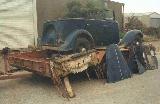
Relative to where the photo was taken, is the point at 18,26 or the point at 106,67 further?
the point at 18,26

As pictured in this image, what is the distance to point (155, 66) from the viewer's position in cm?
1293

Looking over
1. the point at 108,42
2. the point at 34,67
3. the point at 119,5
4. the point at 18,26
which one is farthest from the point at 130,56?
the point at 119,5

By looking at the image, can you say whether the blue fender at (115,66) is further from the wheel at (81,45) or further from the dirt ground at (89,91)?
the wheel at (81,45)

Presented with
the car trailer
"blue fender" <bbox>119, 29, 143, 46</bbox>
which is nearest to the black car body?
the car trailer

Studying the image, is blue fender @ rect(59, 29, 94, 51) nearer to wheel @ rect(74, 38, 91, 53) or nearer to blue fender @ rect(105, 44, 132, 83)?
wheel @ rect(74, 38, 91, 53)

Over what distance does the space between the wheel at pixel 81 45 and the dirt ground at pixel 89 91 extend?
38.1 inches

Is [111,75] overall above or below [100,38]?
below

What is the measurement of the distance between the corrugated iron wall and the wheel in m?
10.1

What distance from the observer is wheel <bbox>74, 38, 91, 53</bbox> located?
422 inches

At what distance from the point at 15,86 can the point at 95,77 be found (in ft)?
8.25

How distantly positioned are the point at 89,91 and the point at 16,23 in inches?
482

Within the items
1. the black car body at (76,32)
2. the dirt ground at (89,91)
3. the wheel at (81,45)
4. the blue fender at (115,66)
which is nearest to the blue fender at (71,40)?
the black car body at (76,32)

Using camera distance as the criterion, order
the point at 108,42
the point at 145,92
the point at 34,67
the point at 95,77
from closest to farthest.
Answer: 1. the point at 145,92
2. the point at 34,67
3. the point at 95,77
4. the point at 108,42

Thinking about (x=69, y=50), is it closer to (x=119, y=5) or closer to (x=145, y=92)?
(x=145, y=92)
